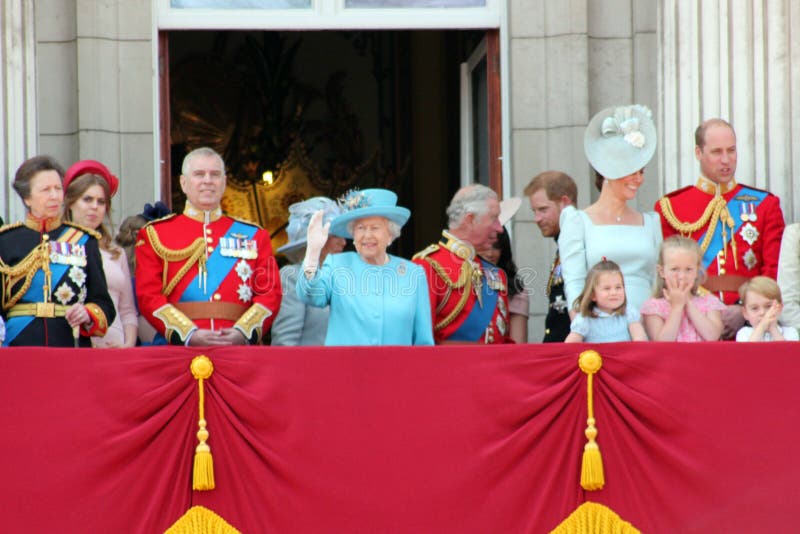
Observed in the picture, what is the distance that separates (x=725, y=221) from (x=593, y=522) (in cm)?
205

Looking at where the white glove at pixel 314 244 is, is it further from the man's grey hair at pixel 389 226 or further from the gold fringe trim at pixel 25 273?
the gold fringe trim at pixel 25 273

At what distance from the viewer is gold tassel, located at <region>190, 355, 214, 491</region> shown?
7.35 m

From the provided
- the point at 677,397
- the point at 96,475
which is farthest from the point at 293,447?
the point at 677,397

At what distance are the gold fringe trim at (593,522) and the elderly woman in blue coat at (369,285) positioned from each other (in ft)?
3.74

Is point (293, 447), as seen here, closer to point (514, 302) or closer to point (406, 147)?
point (514, 302)

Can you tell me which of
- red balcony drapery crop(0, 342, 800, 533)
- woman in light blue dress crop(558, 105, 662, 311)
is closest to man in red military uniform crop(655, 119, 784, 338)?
woman in light blue dress crop(558, 105, 662, 311)

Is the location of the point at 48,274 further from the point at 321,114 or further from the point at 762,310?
the point at 321,114

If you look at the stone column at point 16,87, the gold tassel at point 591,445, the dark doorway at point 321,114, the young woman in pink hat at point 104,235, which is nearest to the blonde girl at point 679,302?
the gold tassel at point 591,445

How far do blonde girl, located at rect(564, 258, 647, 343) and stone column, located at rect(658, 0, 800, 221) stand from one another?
73.9 inches

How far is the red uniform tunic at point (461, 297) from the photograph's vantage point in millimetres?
8656

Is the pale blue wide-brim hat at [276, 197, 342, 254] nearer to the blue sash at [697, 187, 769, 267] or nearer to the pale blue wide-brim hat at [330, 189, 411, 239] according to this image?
the pale blue wide-brim hat at [330, 189, 411, 239]

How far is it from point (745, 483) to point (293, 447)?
1.89 metres

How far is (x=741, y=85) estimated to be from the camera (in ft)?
31.8

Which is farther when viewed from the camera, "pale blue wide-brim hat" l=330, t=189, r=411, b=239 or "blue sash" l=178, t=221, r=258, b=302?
"blue sash" l=178, t=221, r=258, b=302
